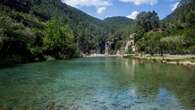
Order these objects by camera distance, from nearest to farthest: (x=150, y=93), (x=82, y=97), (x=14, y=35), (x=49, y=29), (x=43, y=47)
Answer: (x=82, y=97) < (x=150, y=93) < (x=14, y=35) < (x=43, y=47) < (x=49, y=29)

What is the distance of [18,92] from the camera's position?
43.7 meters

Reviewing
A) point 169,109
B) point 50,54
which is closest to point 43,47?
point 50,54

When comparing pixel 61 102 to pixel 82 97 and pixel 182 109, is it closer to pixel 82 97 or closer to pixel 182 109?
pixel 82 97

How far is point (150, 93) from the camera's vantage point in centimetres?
4244

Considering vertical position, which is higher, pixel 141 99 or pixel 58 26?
pixel 58 26

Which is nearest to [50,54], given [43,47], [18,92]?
[43,47]

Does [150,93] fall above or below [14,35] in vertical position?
below

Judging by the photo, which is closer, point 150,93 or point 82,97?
point 82,97

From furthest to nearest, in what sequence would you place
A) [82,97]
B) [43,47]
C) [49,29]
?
[49,29] → [43,47] → [82,97]

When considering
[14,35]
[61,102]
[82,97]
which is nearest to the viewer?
[61,102]

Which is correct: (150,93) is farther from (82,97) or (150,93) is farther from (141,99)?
(82,97)

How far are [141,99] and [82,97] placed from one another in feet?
22.3

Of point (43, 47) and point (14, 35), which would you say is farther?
point (43, 47)

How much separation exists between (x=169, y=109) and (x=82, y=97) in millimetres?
11516
